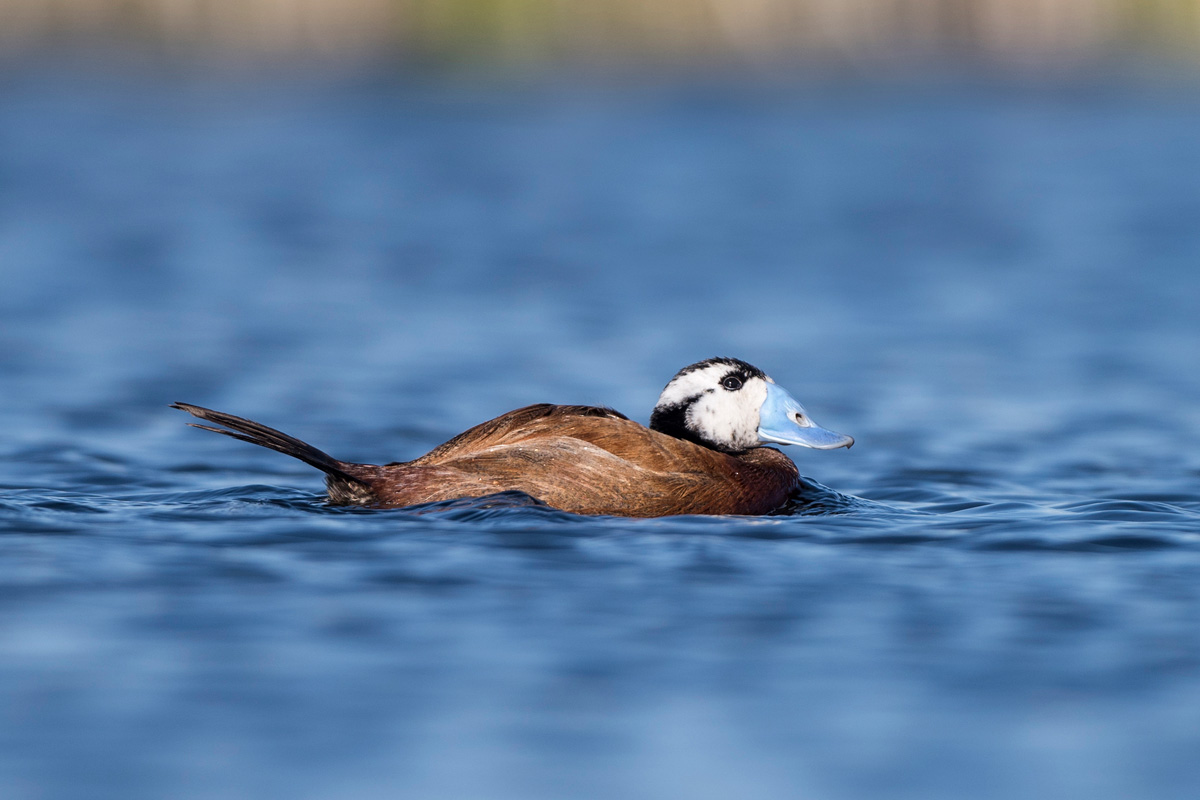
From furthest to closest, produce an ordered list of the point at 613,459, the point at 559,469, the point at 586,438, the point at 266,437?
the point at 586,438 → the point at 613,459 → the point at 559,469 → the point at 266,437

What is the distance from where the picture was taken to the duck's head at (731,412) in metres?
7.66

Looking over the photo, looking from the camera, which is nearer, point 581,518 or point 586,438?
point 581,518

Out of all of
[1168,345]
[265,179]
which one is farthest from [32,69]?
[1168,345]

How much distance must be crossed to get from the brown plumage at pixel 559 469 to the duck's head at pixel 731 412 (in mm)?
407

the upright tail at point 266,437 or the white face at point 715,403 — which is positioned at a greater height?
the white face at point 715,403

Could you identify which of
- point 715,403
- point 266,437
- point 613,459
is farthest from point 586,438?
point 266,437

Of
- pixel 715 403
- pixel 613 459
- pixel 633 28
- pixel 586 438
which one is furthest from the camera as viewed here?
pixel 633 28

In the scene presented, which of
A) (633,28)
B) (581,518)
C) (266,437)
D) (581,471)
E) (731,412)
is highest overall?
(633,28)

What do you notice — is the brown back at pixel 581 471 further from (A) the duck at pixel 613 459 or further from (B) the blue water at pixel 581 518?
(B) the blue water at pixel 581 518

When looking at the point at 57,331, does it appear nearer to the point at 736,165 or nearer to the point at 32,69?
the point at 736,165

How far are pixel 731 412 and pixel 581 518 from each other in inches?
Answer: 55.7

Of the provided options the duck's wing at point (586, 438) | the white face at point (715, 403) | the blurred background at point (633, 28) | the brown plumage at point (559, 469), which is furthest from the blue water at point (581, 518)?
the blurred background at point (633, 28)

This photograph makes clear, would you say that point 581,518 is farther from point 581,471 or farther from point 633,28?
point 633,28

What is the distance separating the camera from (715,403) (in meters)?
7.67
